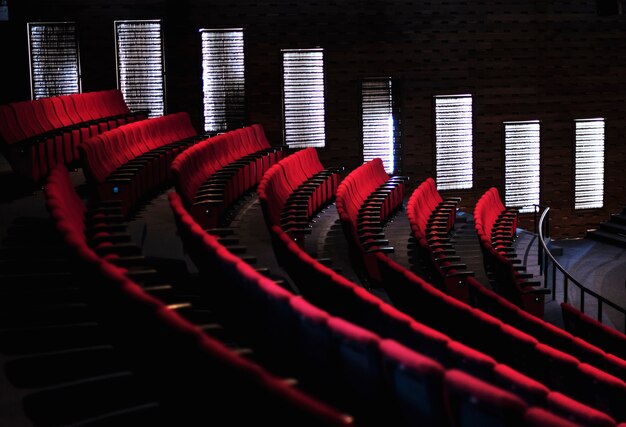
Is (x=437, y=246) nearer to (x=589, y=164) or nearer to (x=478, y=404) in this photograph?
(x=478, y=404)

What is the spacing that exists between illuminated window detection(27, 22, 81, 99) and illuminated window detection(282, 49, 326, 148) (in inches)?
31.8

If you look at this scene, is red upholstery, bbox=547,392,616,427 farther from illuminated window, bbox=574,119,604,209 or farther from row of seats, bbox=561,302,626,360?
illuminated window, bbox=574,119,604,209

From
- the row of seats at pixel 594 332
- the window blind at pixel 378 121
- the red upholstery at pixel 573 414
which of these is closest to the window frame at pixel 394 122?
the window blind at pixel 378 121

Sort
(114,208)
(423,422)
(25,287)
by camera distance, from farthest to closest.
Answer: (114,208)
(25,287)
(423,422)

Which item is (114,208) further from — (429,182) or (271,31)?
(271,31)

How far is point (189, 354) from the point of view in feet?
2.41

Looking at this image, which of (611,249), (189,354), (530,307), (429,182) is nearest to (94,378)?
(189,354)

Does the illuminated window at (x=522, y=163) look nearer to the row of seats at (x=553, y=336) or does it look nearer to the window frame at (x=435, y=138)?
the window frame at (x=435, y=138)

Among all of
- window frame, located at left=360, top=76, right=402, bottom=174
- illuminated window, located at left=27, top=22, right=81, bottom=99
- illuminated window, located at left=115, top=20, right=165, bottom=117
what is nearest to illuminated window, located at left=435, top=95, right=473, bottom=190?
window frame, located at left=360, top=76, right=402, bottom=174

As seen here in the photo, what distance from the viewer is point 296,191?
8.02 feet

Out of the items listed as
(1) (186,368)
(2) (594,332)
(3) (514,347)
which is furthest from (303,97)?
(1) (186,368)

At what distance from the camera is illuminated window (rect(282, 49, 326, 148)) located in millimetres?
3492

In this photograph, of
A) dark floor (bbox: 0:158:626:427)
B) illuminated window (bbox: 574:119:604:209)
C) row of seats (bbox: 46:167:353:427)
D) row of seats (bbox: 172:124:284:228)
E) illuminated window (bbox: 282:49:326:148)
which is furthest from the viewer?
illuminated window (bbox: 574:119:604:209)

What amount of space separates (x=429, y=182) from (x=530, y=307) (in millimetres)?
785
